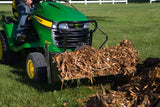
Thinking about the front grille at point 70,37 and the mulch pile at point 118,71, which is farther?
the front grille at point 70,37

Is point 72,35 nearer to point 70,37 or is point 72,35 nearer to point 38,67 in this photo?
point 70,37

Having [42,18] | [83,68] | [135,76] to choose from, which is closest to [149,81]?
[135,76]

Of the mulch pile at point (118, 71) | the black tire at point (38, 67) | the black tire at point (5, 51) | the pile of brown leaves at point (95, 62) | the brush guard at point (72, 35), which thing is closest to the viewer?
the mulch pile at point (118, 71)

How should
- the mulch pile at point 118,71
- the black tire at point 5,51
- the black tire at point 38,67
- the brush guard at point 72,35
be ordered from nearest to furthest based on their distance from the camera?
the mulch pile at point 118,71, the black tire at point 38,67, the brush guard at point 72,35, the black tire at point 5,51

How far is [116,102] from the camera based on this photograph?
343 centimetres

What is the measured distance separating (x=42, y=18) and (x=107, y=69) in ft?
5.46

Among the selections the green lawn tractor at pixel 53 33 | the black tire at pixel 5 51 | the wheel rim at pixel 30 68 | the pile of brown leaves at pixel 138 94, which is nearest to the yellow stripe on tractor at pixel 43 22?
the green lawn tractor at pixel 53 33

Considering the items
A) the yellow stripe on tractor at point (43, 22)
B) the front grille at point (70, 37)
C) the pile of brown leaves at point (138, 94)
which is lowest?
the pile of brown leaves at point (138, 94)

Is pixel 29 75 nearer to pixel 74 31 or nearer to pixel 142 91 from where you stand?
pixel 74 31

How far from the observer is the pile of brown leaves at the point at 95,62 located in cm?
395

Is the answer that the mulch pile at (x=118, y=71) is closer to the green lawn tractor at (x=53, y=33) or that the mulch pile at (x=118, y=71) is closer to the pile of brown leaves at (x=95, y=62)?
the pile of brown leaves at (x=95, y=62)

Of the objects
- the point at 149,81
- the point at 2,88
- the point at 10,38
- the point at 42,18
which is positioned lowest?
the point at 2,88

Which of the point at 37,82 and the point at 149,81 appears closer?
the point at 149,81

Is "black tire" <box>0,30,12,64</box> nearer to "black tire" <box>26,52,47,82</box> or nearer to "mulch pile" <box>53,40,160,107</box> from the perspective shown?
"black tire" <box>26,52,47,82</box>
